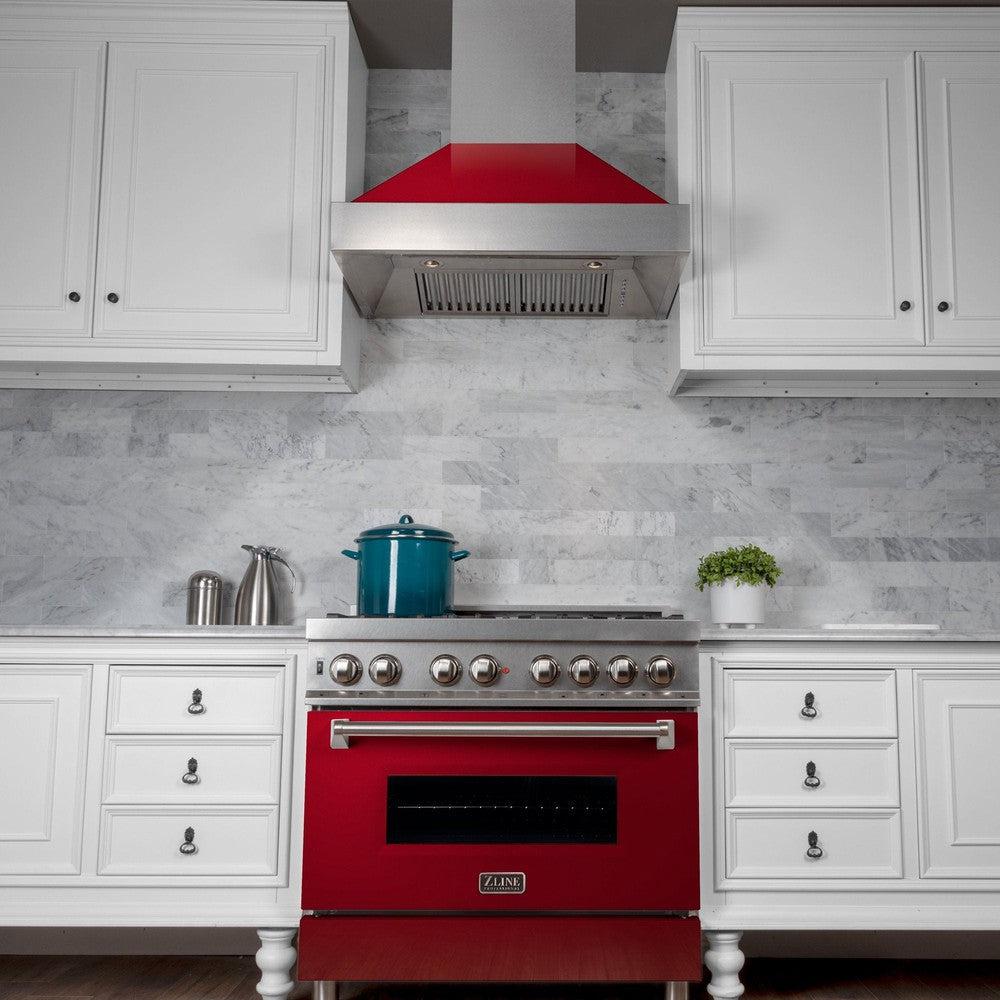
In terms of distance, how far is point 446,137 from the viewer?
2.88 m

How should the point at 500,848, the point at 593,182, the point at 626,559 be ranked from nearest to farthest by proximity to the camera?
the point at 500,848, the point at 593,182, the point at 626,559

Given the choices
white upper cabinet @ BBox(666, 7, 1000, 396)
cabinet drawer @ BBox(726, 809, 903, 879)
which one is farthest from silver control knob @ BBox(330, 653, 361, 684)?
white upper cabinet @ BBox(666, 7, 1000, 396)

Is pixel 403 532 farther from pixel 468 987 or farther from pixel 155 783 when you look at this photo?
pixel 468 987

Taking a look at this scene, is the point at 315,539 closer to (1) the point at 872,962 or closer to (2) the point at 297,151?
(2) the point at 297,151

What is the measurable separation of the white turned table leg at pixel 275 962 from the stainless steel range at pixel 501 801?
99 mm

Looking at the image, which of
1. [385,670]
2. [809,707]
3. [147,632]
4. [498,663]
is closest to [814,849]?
[809,707]

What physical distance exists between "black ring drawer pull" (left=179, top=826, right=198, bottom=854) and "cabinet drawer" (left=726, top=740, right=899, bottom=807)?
116 centimetres

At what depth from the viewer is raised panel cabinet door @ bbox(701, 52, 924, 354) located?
8.04 feet

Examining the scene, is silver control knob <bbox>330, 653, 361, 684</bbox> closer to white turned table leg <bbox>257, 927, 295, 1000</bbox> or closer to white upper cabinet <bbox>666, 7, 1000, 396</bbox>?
white turned table leg <bbox>257, 927, 295, 1000</bbox>

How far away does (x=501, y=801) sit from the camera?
204 centimetres

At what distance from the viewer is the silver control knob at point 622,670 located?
2.05 metres

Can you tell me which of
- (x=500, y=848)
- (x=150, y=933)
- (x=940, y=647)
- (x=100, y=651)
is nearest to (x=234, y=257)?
(x=100, y=651)

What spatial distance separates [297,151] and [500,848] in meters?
1.81

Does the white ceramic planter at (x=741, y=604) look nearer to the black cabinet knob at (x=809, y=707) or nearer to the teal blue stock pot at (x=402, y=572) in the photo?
the black cabinet knob at (x=809, y=707)
